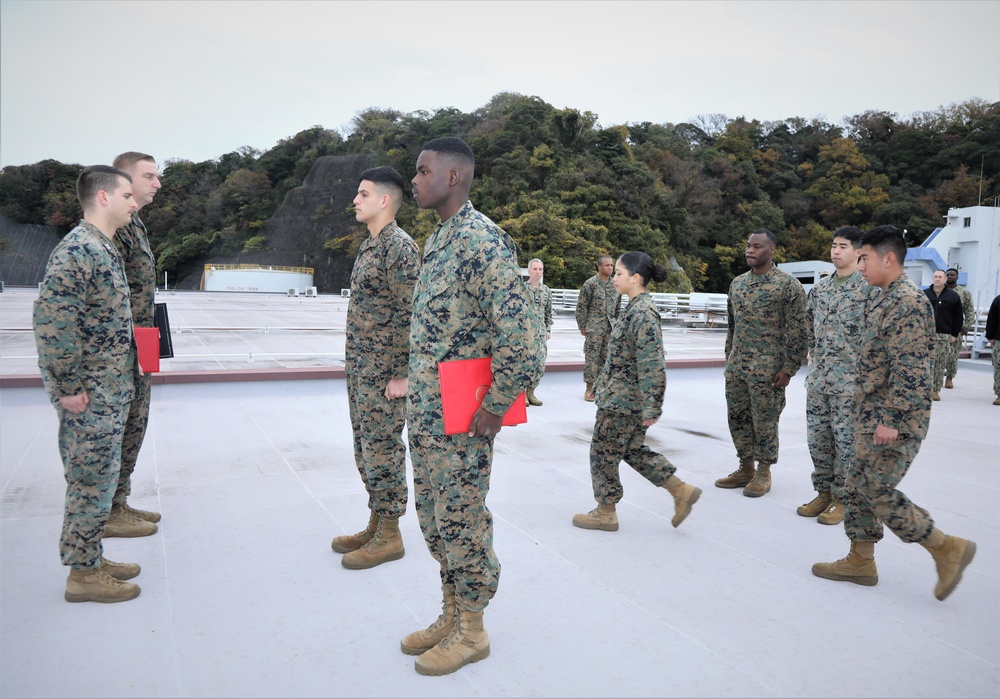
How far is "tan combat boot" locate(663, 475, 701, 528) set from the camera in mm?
3557

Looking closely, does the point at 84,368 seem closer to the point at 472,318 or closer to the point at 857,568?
the point at 472,318

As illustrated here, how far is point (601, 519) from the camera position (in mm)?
3660

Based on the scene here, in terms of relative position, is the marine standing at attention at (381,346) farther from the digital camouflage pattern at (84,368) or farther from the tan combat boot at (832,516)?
the tan combat boot at (832,516)

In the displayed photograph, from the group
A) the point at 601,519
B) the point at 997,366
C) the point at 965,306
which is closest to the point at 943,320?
the point at 997,366

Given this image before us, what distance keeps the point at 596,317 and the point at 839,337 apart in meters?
3.67

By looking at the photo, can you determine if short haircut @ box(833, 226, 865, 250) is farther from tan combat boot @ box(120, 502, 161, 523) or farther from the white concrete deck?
tan combat boot @ box(120, 502, 161, 523)

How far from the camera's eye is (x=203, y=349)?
10125 millimetres

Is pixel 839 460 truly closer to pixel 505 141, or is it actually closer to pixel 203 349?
pixel 203 349

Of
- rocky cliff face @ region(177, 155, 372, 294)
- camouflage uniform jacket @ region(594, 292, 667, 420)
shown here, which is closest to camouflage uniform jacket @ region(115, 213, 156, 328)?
camouflage uniform jacket @ region(594, 292, 667, 420)

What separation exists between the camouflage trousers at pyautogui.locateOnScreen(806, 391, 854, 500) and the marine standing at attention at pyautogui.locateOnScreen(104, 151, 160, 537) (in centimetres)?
379

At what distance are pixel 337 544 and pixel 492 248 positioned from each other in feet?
6.08

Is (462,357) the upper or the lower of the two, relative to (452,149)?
lower

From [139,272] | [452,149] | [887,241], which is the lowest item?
[139,272]

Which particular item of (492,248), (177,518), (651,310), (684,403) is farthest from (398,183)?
(684,403)
